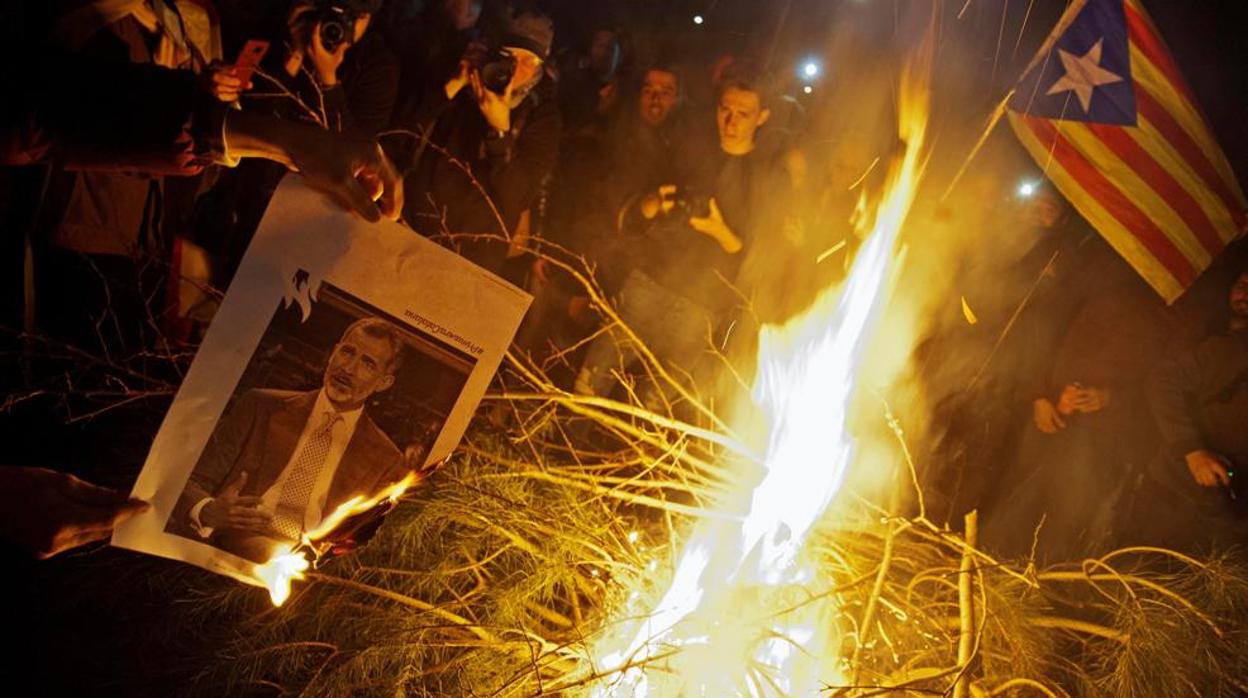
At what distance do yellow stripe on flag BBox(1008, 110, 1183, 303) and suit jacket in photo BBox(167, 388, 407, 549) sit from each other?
3.71m

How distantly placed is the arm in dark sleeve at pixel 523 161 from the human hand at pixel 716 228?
2.83ft

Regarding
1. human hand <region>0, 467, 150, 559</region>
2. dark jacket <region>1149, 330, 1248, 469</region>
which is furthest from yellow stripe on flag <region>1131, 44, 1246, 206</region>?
human hand <region>0, 467, 150, 559</region>

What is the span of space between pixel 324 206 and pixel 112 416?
208 cm

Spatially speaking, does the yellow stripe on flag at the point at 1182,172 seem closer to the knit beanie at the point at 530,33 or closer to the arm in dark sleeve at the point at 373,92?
the knit beanie at the point at 530,33

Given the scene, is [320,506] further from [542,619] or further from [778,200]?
[778,200]

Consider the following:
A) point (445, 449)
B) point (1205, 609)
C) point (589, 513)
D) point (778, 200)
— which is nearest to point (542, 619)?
point (589, 513)

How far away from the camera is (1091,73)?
3.76m

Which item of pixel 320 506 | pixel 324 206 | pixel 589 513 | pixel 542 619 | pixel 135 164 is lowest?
pixel 542 619

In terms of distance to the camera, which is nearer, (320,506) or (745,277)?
(320,506)

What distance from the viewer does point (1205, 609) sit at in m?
2.47

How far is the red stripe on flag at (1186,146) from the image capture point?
385 cm

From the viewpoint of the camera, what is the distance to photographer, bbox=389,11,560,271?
13.3ft

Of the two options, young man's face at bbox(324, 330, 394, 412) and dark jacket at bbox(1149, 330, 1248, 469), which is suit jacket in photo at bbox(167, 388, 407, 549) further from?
dark jacket at bbox(1149, 330, 1248, 469)

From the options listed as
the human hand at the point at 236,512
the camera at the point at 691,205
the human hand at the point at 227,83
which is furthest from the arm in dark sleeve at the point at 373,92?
the human hand at the point at 236,512
